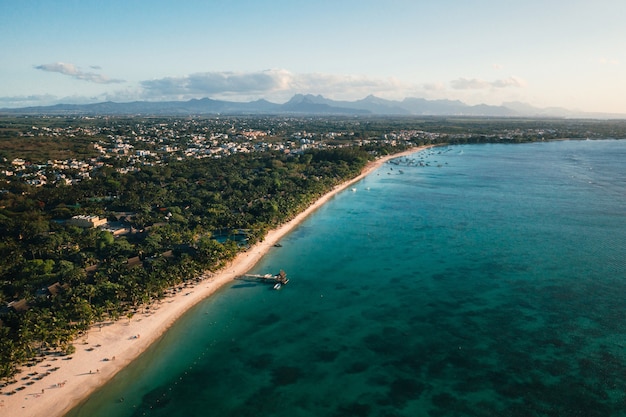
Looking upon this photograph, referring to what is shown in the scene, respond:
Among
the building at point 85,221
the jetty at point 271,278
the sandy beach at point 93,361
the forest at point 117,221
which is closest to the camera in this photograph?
the sandy beach at point 93,361

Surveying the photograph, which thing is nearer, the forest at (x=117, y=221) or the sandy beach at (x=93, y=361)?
the sandy beach at (x=93, y=361)

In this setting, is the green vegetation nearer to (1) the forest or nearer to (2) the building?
(1) the forest

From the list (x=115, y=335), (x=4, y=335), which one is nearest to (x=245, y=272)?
(x=115, y=335)

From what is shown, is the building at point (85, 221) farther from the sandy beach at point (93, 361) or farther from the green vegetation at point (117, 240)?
the sandy beach at point (93, 361)

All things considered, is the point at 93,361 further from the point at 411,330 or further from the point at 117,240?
the point at 411,330

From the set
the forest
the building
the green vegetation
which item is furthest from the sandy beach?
the building

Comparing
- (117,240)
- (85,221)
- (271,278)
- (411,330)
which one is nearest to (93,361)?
(271,278)

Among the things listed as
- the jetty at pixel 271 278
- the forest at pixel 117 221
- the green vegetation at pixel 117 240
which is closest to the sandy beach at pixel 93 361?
the forest at pixel 117 221
